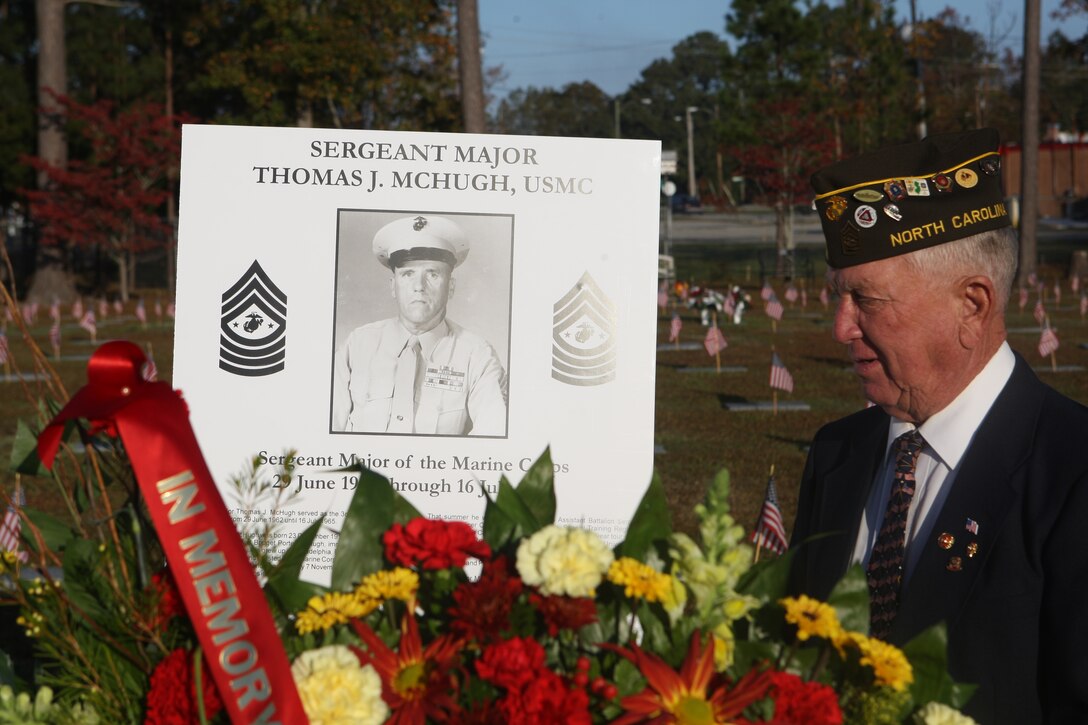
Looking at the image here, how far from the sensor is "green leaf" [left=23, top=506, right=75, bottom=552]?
164cm

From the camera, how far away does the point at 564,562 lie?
1351 mm

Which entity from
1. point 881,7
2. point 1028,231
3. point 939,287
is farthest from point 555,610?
point 881,7

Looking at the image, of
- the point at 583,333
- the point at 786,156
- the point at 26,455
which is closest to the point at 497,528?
the point at 26,455

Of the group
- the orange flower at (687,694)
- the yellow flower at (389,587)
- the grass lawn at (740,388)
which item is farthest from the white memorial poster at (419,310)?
the orange flower at (687,694)

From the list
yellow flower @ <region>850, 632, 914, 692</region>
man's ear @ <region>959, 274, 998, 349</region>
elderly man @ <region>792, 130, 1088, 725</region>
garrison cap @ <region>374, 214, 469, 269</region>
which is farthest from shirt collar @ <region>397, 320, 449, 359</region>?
yellow flower @ <region>850, 632, 914, 692</region>

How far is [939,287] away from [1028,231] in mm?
29552

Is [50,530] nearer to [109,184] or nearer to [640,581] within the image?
[640,581]

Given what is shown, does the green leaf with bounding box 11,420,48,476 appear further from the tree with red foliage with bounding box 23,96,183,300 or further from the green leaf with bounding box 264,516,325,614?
the tree with red foliage with bounding box 23,96,183,300

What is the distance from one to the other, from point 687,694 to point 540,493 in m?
0.48

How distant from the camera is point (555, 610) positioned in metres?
1.34

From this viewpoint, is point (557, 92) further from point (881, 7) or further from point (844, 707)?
point (844, 707)

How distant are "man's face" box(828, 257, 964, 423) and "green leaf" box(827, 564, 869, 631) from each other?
1.24 m

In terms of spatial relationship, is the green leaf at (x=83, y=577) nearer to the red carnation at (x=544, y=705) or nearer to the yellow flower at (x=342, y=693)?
the yellow flower at (x=342, y=693)

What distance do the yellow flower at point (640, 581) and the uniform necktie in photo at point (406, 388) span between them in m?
2.28
